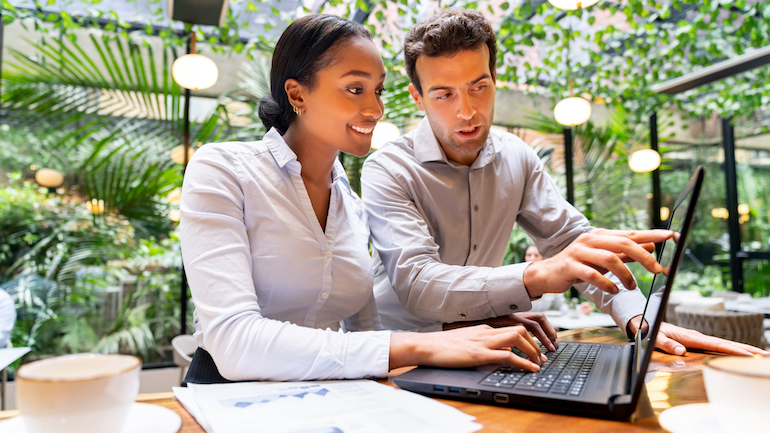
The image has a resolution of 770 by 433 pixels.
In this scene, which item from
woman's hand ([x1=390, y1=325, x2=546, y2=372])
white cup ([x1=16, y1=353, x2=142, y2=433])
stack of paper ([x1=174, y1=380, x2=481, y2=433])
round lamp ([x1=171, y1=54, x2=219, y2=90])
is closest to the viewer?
white cup ([x1=16, y1=353, x2=142, y2=433])

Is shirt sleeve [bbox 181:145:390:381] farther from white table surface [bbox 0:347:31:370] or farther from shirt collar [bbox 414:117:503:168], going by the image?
white table surface [bbox 0:347:31:370]

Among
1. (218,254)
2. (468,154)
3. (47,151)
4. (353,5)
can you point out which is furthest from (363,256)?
(47,151)

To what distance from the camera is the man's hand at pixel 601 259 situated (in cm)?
87

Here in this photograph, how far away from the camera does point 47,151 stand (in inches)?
176

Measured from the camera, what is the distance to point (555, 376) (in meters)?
0.79

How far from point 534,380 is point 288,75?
95cm

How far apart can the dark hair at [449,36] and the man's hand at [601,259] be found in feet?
2.53

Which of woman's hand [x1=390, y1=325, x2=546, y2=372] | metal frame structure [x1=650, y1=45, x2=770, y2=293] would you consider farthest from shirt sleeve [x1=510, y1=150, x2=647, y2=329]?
metal frame structure [x1=650, y1=45, x2=770, y2=293]

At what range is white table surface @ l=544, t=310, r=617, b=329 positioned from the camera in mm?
3527

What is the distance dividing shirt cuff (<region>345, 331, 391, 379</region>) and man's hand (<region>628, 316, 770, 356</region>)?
0.60 meters

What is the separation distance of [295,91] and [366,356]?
0.75 metres

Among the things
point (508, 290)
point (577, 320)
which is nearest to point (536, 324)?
point (508, 290)

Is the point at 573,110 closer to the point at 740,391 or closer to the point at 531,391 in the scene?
the point at 531,391

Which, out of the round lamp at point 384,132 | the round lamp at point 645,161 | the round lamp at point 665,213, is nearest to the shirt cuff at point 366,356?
the round lamp at point 384,132
